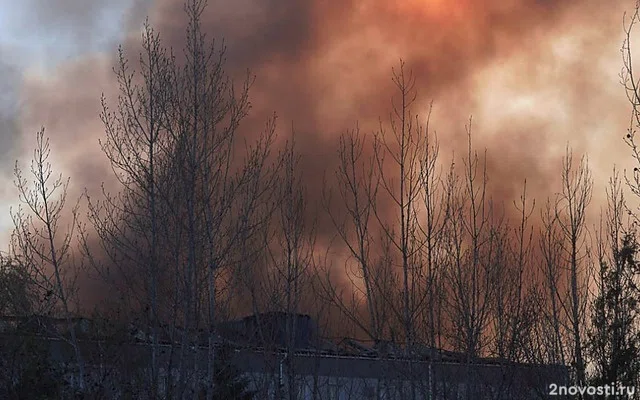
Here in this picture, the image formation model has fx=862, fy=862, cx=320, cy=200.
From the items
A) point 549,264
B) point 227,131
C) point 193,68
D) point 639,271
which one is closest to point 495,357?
point 549,264

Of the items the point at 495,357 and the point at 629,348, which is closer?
the point at 495,357

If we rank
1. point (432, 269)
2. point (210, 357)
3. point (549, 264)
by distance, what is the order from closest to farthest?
point (210, 357), point (432, 269), point (549, 264)

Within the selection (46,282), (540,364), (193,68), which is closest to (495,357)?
(540,364)

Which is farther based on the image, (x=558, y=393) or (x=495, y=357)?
(x=558, y=393)

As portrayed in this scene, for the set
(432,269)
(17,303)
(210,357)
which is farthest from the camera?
(17,303)

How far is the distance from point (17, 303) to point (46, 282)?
16.8 feet

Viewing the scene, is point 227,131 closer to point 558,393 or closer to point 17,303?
point 558,393

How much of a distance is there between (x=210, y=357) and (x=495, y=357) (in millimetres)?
4668

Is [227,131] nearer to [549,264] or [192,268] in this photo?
[192,268]

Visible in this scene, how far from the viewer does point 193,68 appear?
1121 centimetres

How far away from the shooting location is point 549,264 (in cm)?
1483

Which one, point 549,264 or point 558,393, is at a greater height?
point 549,264

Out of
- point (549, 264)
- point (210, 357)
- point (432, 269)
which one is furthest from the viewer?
point (549, 264)

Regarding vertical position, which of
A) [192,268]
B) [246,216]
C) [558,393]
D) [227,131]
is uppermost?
[227,131]
